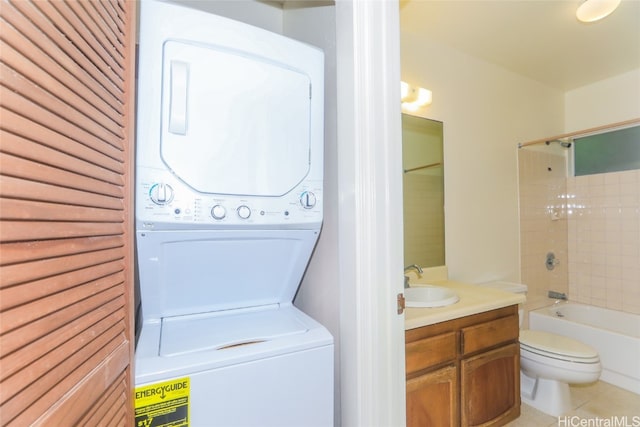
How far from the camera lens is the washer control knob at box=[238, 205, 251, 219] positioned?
915 millimetres

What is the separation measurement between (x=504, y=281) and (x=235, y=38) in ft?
8.62

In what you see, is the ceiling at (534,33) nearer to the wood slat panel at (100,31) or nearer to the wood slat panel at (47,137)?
the wood slat panel at (100,31)

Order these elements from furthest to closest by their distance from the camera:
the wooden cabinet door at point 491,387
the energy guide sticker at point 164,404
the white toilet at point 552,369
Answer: the white toilet at point 552,369 → the wooden cabinet door at point 491,387 → the energy guide sticker at point 164,404

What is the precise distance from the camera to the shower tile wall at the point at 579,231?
2.59 m

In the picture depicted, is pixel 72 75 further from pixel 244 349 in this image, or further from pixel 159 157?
pixel 244 349

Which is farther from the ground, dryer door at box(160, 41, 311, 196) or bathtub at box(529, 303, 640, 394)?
dryer door at box(160, 41, 311, 196)

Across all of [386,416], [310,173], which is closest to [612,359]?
[386,416]

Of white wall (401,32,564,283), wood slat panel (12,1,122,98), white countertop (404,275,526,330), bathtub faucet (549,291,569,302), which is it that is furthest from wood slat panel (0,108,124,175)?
bathtub faucet (549,291,569,302)

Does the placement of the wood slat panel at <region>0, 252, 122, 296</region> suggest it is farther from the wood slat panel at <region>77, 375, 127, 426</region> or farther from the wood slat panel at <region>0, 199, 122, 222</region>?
the wood slat panel at <region>77, 375, 127, 426</region>

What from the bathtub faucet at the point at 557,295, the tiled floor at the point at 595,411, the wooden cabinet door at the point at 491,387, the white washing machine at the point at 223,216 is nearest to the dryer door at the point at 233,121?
the white washing machine at the point at 223,216

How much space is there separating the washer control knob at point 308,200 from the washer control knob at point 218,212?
0.26 m

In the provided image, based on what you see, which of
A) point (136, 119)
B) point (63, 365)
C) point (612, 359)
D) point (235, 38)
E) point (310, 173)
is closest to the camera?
point (63, 365)

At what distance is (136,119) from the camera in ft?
2.66

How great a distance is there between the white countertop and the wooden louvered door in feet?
3.70
